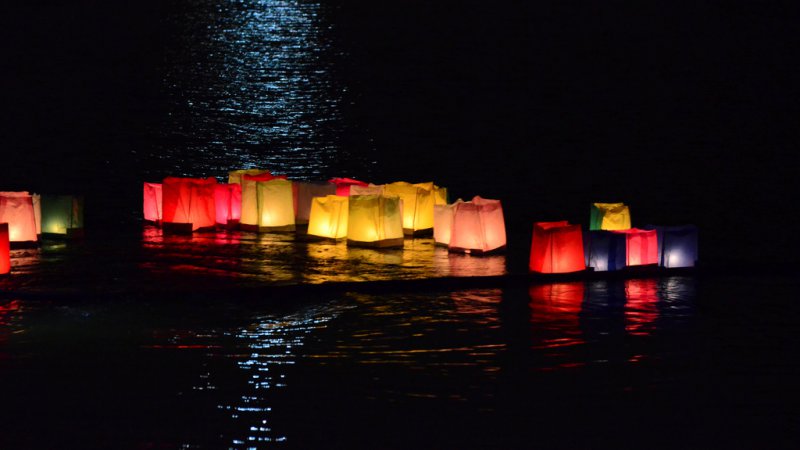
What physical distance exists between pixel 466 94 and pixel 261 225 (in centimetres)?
1450

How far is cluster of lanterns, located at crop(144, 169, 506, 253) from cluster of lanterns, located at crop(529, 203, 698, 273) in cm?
89

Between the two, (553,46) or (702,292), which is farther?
(553,46)

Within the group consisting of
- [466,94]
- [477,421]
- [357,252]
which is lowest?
[477,421]

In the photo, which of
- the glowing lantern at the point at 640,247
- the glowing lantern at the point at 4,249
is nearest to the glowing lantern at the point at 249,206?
the glowing lantern at the point at 4,249

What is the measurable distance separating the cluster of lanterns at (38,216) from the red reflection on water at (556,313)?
4920mm

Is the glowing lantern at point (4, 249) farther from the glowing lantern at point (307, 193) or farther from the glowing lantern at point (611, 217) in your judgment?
the glowing lantern at point (611, 217)

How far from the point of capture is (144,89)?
27250mm

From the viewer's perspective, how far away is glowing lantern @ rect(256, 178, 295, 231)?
13.3 meters

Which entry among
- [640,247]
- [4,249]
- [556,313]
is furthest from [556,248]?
[4,249]

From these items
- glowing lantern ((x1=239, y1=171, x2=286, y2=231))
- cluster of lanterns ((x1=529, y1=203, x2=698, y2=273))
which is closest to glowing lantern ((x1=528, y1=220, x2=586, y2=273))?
cluster of lanterns ((x1=529, y1=203, x2=698, y2=273))

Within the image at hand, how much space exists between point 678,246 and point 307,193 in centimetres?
431

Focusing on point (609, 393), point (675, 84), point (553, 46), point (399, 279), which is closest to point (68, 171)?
point (399, 279)

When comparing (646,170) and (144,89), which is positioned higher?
(144,89)

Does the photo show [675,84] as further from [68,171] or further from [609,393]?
[609,393]
